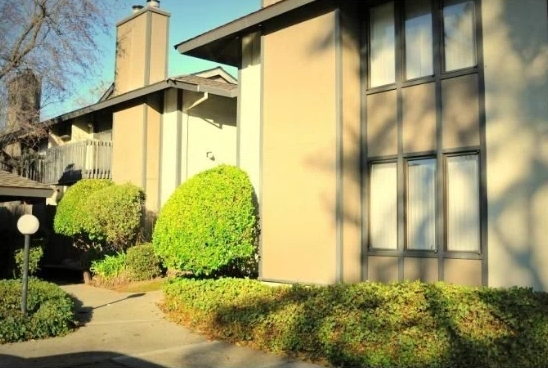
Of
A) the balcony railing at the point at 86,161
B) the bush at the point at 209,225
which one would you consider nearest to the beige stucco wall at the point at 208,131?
the balcony railing at the point at 86,161

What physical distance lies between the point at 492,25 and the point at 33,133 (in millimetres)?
15372

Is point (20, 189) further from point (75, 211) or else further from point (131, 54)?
point (131, 54)

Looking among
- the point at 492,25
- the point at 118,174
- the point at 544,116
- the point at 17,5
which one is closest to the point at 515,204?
the point at 544,116

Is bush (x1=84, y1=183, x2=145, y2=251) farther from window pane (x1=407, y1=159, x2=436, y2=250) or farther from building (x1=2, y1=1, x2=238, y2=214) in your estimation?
window pane (x1=407, y1=159, x2=436, y2=250)

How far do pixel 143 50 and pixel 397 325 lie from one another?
559 inches

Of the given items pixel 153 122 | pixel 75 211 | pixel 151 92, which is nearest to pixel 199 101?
pixel 151 92

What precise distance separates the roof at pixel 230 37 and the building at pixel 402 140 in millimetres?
70

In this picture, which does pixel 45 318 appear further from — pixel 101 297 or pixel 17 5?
pixel 17 5

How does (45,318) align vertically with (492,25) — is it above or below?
below

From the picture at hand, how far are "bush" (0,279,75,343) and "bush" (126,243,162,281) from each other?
4.92 meters

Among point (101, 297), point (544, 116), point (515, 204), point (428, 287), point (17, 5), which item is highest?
point (17, 5)

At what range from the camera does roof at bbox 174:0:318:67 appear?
11711mm

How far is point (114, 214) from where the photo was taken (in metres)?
15.0

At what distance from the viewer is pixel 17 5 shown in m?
19.1
